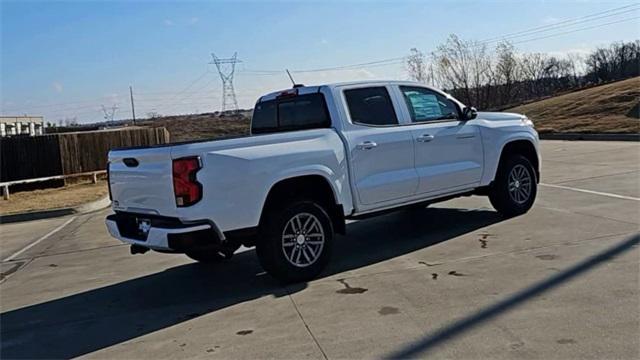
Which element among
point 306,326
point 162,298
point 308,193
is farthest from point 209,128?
point 306,326

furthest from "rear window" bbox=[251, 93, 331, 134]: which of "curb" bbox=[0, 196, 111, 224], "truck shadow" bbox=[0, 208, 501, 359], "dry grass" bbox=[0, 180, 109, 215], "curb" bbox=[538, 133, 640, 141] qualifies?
"curb" bbox=[538, 133, 640, 141]

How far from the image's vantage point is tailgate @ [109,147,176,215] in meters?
5.63

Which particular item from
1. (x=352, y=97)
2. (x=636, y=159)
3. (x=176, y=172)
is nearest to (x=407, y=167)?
(x=352, y=97)

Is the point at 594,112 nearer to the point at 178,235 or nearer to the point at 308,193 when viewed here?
the point at 308,193

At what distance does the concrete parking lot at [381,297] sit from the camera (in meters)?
4.47

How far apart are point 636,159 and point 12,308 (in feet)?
45.2

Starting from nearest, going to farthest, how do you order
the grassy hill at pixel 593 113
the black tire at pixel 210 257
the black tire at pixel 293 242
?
the black tire at pixel 293 242 < the black tire at pixel 210 257 < the grassy hill at pixel 593 113

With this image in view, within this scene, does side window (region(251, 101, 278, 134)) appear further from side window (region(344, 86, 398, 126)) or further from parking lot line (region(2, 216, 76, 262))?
parking lot line (region(2, 216, 76, 262))

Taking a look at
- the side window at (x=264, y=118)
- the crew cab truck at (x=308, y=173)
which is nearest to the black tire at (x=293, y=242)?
the crew cab truck at (x=308, y=173)

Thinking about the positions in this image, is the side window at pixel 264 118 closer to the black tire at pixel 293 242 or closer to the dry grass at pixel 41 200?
the black tire at pixel 293 242

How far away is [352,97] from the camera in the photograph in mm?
7102

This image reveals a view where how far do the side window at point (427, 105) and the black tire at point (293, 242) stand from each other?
198 centimetres

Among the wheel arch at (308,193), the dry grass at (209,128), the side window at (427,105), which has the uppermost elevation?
the dry grass at (209,128)

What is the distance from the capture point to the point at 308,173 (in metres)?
6.18
